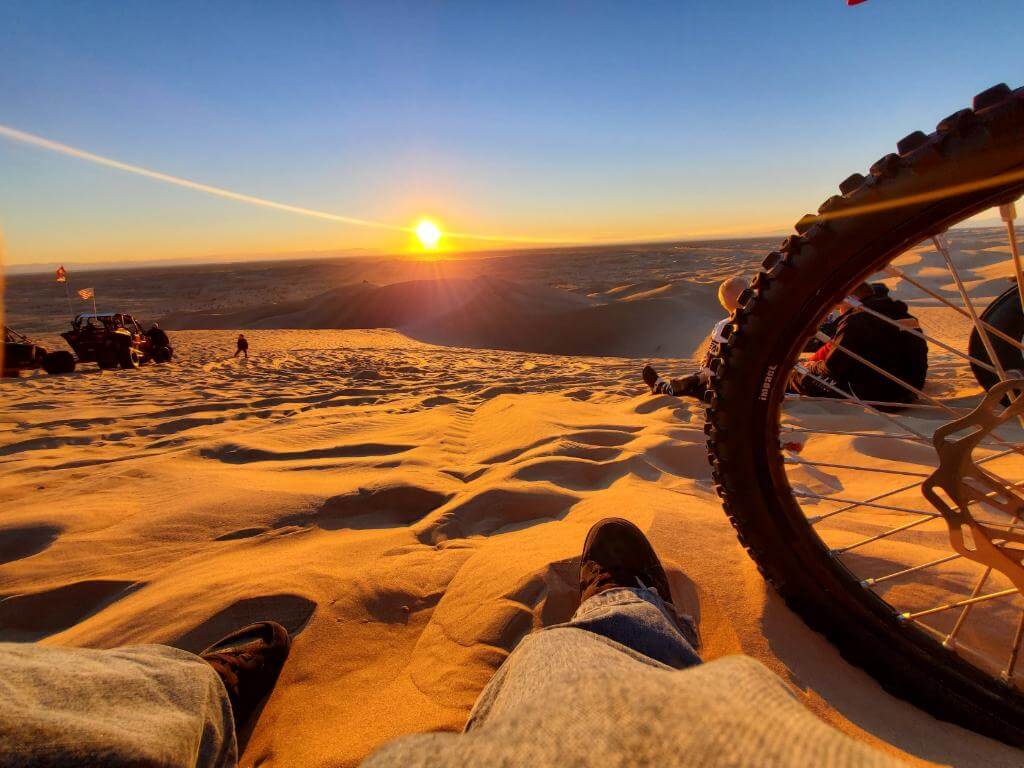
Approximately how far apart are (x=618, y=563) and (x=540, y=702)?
43.7 inches

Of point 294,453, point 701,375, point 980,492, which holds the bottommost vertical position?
point 294,453

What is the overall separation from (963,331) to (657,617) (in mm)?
10688

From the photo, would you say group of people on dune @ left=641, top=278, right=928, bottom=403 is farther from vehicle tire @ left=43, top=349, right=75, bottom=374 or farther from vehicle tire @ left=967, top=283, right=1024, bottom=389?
→ vehicle tire @ left=43, top=349, right=75, bottom=374

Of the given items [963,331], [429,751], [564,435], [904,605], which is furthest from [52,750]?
[963,331]

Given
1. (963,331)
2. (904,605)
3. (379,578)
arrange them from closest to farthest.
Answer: (904,605)
(379,578)
(963,331)

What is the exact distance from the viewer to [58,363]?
10.1 m

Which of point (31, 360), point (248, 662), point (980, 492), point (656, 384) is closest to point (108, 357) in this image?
point (31, 360)

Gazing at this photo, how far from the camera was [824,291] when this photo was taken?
1331 mm

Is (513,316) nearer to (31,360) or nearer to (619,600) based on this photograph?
(31,360)

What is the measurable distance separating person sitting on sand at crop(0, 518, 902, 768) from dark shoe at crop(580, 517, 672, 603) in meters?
0.02

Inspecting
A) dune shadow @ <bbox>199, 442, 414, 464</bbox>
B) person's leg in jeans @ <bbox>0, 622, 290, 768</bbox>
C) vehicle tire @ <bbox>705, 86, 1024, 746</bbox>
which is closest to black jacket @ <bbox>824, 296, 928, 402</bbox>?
vehicle tire @ <bbox>705, 86, 1024, 746</bbox>

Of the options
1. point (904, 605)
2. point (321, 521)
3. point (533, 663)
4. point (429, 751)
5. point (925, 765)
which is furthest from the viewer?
point (321, 521)

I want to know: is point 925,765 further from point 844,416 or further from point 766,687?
point 844,416

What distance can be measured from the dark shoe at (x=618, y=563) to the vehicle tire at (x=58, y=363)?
1225 cm
